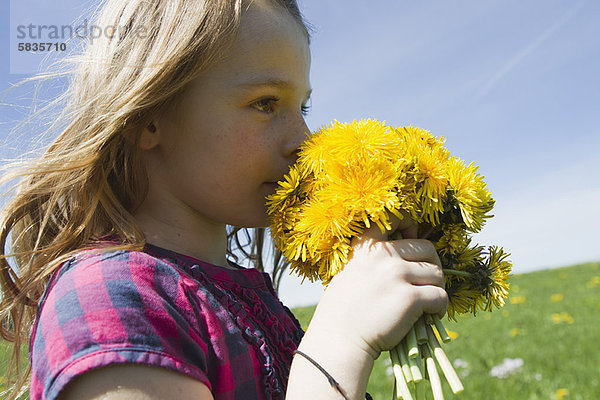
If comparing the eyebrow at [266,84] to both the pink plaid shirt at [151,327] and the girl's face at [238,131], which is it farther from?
the pink plaid shirt at [151,327]

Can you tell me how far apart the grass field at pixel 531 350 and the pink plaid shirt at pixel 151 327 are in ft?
4.12

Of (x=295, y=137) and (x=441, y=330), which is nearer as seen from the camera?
(x=441, y=330)

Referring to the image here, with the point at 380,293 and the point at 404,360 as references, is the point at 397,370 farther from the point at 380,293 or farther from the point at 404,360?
the point at 380,293

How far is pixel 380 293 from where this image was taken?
1313 mm

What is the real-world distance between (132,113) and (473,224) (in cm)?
111

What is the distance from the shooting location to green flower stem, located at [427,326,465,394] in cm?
122

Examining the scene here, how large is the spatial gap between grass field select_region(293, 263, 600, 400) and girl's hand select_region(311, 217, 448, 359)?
290 cm

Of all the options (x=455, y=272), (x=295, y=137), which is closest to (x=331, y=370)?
(x=455, y=272)

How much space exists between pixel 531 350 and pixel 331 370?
4585 mm

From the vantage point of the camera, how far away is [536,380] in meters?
4.18

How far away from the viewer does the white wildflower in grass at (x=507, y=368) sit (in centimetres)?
429

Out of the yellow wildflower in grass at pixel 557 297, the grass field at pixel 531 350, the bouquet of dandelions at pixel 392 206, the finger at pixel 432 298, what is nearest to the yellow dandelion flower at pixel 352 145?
the bouquet of dandelions at pixel 392 206

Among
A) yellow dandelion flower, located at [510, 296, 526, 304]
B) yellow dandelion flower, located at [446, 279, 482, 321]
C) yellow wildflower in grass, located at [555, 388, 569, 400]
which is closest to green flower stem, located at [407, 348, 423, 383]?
yellow dandelion flower, located at [446, 279, 482, 321]

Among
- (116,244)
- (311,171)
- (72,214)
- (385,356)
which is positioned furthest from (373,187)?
(385,356)
